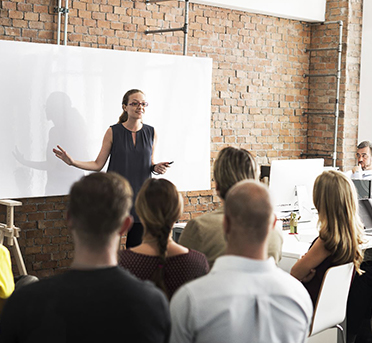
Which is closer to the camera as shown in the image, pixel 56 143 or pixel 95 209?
pixel 95 209

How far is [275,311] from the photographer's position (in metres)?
1.58

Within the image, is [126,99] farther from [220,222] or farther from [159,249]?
[159,249]

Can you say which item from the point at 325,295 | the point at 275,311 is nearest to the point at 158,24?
the point at 325,295

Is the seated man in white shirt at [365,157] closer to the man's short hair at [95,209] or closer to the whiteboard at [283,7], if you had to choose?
the whiteboard at [283,7]

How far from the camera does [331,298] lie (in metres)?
2.89

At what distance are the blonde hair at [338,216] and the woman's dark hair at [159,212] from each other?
110 centimetres

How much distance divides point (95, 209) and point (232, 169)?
1164 mm

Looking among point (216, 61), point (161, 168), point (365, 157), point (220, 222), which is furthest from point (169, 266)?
point (216, 61)

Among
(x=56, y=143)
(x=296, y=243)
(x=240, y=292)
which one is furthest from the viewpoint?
(x=56, y=143)

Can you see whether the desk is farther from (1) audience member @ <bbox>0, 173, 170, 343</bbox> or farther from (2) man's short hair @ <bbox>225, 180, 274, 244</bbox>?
(1) audience member @ <bbox>0, 173, 170, 343</bbox>

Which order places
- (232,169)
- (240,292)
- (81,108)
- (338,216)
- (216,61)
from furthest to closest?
(216,61)
(81,108)
(338,216)
(232,169)
(240,292)

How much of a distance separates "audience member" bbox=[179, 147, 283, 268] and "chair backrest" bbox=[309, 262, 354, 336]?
1.41 feet

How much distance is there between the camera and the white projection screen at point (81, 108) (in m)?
4.35

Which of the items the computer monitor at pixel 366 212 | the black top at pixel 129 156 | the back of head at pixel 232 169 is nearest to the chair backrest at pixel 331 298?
the back of head at pixel 232 169
